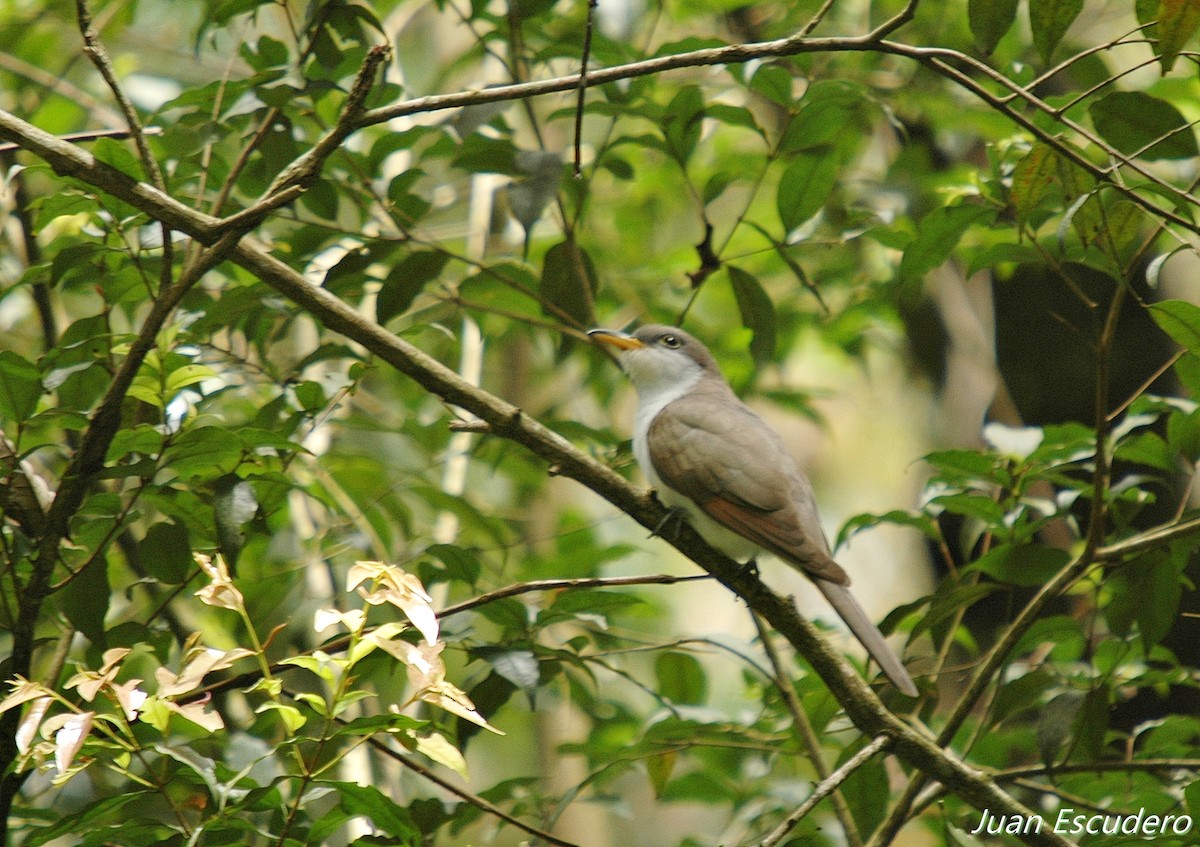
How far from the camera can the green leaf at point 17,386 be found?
85.2 inches

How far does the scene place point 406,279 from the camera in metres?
3.13

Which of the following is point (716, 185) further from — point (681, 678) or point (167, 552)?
point (167, 552)

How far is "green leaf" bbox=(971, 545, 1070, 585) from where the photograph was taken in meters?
2.71

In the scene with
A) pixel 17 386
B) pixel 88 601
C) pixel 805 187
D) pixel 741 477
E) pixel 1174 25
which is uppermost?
pixel 1174 25

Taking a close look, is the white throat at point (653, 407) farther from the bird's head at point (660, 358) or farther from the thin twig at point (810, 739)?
the thin twig at point (810, 739)

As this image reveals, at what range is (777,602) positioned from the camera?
2678 millimetres

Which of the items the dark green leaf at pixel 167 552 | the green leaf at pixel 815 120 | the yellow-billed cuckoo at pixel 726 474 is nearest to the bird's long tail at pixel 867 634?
the yellow-billed cuckoo at pixel 726 474

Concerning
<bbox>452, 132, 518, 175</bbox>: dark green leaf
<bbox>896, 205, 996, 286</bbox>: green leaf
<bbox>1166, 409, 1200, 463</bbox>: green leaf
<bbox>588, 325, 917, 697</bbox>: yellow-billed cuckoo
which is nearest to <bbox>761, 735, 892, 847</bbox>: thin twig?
<bbox>588, 325, 917, 697</bbox>: yellow-billed cuckoo

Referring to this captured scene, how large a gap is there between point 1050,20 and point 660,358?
2.13m

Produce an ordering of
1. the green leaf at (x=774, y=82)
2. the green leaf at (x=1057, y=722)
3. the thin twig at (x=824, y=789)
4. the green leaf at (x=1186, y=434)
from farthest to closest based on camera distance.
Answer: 1. the green leaf at (x=774, y=82)
2. the green leaf at (x=1057, y=722)
3. the green leaf at (x=1186, y=434)
4. the thin twig at (x=824, y=789)

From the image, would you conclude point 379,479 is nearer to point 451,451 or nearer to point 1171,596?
point 451,451

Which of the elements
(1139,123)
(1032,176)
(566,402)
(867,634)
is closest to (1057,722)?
(867,634)

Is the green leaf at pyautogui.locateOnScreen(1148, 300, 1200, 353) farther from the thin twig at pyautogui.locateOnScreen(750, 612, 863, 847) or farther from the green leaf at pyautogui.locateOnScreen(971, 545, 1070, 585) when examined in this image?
the thin twig at pyautogui.locateOnScreen(750, 612, 863, 847)

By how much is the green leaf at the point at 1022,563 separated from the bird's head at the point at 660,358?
5.39 ft
